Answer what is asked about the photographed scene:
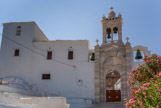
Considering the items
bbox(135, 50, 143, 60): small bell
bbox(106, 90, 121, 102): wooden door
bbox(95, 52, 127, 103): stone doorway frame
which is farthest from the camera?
bbox(135, 50, 143, 60): small bell

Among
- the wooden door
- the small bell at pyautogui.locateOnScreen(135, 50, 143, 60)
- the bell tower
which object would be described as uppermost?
the bell tower

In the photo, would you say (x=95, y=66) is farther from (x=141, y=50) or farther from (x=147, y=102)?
(x=147, y=102)

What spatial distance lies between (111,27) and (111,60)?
3.16 m

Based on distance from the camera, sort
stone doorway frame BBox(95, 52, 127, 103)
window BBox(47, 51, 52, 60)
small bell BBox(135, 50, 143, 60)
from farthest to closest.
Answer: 1. window BBox(47, 51, 52, 60)
2. small bell BBox(135, 50, 143, 60)
3. stone doorway frame BBox(95, 52, 127, 103)

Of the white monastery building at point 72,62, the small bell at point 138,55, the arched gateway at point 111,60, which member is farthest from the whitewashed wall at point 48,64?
the small bell at point 138,55

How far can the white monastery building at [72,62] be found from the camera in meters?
18.6

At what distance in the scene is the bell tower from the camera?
19547 mm

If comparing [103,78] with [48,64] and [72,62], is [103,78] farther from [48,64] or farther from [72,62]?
[48,64]

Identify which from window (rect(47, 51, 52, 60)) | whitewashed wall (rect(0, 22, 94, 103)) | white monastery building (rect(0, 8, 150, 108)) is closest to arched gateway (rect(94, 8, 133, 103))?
white monastery building (rect(0, 8, 150, 108))

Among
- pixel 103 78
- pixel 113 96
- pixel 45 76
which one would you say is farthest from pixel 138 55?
pixel 45 76

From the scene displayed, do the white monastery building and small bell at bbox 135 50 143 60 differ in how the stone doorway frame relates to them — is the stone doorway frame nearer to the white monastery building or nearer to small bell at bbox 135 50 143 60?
the white monastery building

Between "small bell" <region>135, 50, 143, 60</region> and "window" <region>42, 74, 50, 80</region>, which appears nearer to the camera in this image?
"small bell" <region>135, 50, 143, 60</region>

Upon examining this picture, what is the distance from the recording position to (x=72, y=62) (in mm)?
19469

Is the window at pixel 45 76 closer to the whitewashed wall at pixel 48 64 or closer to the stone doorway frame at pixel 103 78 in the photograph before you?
the whitewashed wall at pixel 48 64
